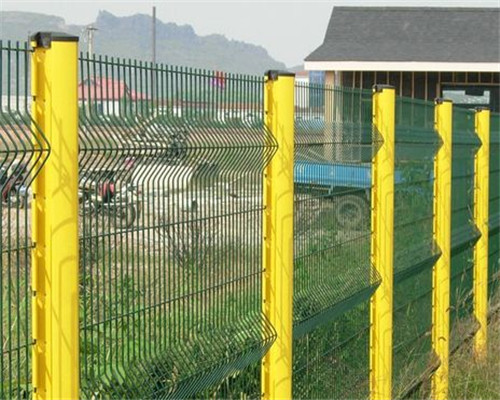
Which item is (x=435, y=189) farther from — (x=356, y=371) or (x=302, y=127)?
(x=302, y=127)

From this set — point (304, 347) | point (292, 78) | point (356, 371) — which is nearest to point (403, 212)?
point (356, 371)

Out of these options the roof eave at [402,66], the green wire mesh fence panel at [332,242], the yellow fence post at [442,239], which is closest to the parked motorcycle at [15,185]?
the green wire mesh fence panel at [332,242]

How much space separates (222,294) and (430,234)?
4.02 meters

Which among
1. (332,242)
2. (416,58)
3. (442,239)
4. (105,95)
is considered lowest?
(442,239)

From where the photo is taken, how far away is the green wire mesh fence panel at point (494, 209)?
445 inches

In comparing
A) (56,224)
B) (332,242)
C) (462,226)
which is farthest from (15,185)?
(462,226)

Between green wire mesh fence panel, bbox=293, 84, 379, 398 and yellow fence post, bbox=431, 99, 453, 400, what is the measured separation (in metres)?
1.76

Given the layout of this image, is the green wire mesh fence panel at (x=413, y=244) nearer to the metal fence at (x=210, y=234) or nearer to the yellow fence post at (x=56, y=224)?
the metal fence at (x=210, y=234)

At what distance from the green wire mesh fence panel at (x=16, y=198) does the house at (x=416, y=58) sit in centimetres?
2122

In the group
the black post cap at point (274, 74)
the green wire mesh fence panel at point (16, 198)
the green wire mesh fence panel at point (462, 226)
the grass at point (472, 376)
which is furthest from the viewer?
the green wire mesh fence panel at point (462, 226)

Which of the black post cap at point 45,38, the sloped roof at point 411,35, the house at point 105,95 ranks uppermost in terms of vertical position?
the sloped roof at point 411,35

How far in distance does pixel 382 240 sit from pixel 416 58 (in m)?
19.1

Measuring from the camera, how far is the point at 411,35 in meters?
28.0

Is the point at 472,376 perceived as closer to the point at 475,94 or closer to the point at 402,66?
the point at 402,66
